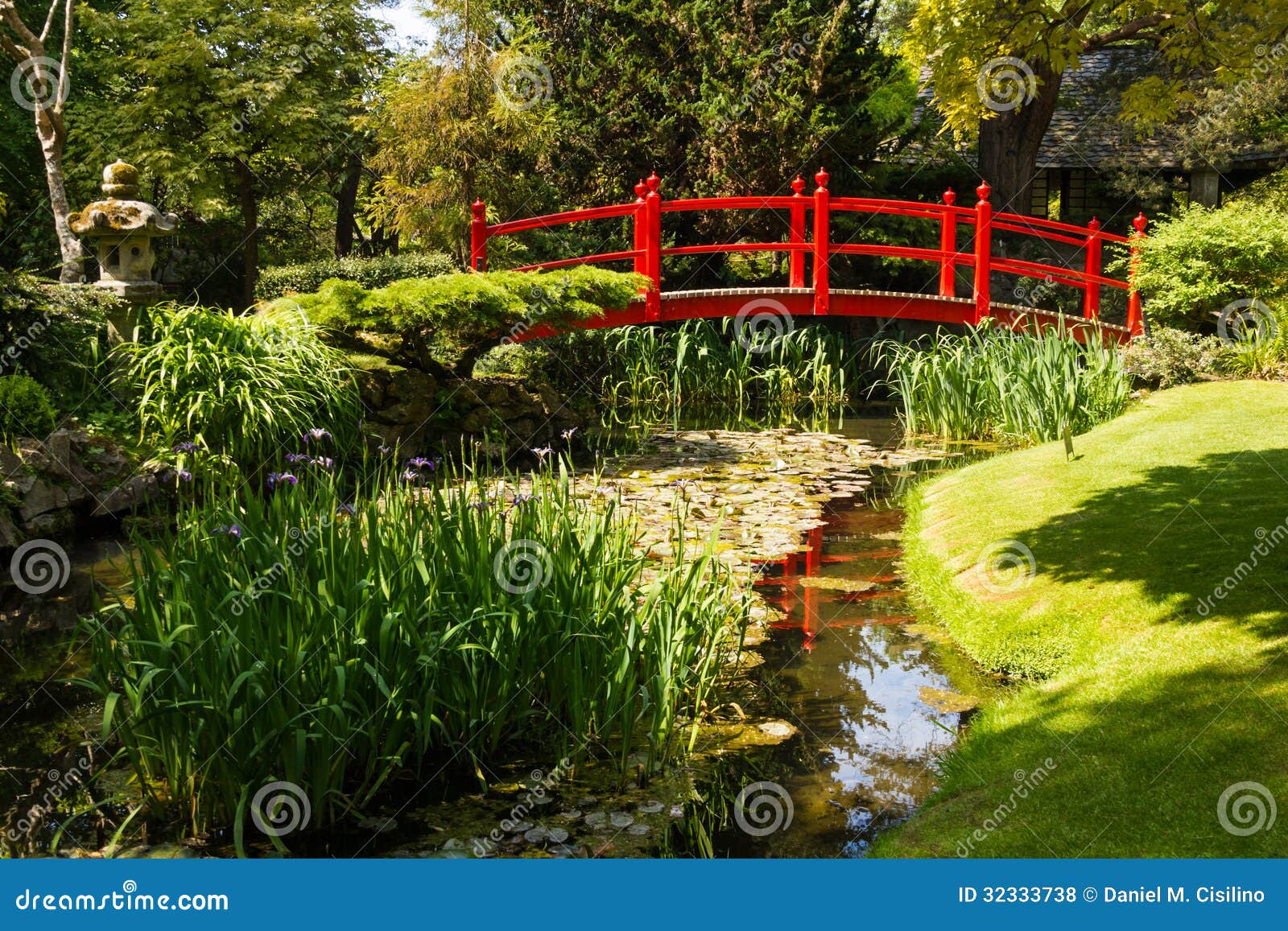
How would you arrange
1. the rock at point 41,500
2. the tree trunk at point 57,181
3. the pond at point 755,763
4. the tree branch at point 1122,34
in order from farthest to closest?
the tree branch at point 1122,34
the tree trunk at point 57,181
the rock at point 41,500
the pond at point 755,763

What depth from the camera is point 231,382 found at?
8.05 m

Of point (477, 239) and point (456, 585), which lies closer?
point (456, 585)

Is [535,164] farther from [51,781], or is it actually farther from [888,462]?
[51,781]

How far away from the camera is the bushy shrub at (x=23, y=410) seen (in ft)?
23.2

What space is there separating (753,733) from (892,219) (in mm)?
12720

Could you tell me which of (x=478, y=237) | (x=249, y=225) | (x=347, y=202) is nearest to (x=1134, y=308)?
(x=478, y=237)

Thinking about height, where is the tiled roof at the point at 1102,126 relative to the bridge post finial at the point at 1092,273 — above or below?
above

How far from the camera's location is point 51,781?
4.20m

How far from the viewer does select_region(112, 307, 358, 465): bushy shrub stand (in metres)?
7.87

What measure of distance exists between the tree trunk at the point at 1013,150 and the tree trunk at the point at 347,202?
992cm

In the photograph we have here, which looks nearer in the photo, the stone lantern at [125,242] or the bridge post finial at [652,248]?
the stone lantern at [125,242]

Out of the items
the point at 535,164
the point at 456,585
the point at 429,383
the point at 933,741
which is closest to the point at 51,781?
the point at 456,585

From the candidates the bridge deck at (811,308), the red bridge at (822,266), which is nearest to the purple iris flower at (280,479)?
the bridge deck at (811,308)

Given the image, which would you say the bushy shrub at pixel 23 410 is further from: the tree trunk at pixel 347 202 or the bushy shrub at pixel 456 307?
the tree trunk at pixel 347 202
